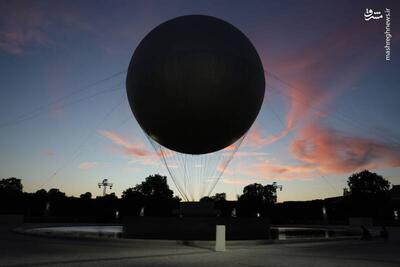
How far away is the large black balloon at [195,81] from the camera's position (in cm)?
1788

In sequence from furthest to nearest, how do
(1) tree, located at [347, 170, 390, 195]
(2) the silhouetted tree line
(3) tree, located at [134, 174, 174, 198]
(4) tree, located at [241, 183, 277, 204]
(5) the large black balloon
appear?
1. (4) tree, located at [241, 183, 277, 204]
2. (3) tree, located at [134, 174, 174, 198]
3. (1) tree, located at [347, 170, 390, 195]
4. (2) the silhouetted tree line
5. (5) the large black balloon

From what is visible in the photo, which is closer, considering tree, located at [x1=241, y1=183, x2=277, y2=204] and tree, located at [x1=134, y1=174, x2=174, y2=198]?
tree, located at [x1=134, y1=174, x2=174, y2=198]

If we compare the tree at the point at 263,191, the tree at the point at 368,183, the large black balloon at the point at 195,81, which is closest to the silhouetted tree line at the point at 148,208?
the tree at the point at 368,183

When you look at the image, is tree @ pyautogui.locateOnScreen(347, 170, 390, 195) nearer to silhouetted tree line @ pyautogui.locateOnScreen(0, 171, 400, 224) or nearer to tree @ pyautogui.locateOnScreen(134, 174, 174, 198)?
silhouetted tree line @ pyautogui.locateOnScreen(0, 171, 400, 224)

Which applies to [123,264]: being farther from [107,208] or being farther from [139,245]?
[107,208]

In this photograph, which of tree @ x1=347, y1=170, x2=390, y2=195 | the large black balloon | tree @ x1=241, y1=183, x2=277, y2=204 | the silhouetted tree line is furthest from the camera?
tree @ x1=241, y1=183, x2=277, y2=204

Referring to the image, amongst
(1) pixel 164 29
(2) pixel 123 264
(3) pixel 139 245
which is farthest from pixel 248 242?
(1) pixel 164 29

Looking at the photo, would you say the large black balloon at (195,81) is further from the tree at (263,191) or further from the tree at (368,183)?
the tree at (263,191)

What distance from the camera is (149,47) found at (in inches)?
756

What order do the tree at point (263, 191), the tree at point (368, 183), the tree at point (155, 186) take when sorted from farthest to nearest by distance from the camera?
the tree at point (263, 191) → the tree at point (155, 186) → the tree at point (368, 183)

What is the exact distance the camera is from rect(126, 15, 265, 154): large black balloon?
17.9 metres

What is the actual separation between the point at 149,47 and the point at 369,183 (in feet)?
360

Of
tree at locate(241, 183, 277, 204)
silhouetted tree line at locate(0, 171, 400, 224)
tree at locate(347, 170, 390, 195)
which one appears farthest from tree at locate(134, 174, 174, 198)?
tree at locate(347, 170, 390, 195)

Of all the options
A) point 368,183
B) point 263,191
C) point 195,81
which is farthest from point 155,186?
point 195,81
